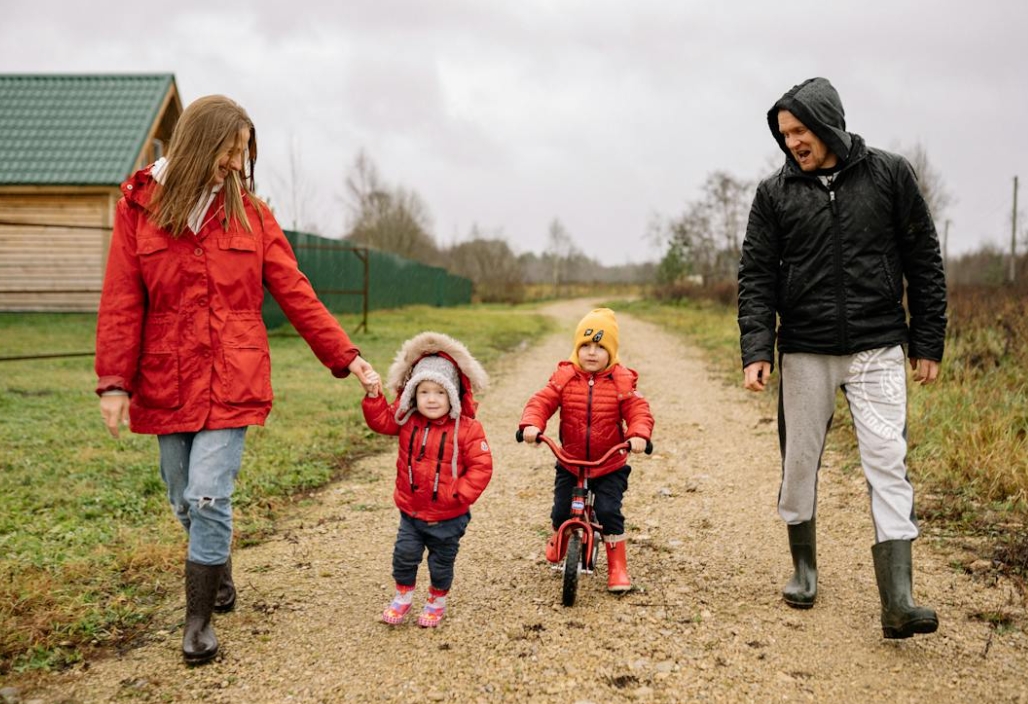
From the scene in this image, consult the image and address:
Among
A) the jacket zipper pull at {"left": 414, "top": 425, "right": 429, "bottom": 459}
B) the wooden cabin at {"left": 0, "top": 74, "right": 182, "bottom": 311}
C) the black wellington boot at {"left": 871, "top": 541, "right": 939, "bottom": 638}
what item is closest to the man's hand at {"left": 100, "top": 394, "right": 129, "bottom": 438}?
the jacket zipper pull at {"left": 414, "top": 425, "right": 429, "bottom": 459}

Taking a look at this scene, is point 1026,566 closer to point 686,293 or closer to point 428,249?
point 686,293

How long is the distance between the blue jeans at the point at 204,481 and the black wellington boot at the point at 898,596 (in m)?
2.54

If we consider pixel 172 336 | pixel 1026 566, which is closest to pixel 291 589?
pixel 172 336

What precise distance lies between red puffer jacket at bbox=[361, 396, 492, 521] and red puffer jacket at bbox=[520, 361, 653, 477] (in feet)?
1.39

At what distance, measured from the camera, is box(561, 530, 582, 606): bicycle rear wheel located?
11.4 ft

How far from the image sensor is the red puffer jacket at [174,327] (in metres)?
2.97

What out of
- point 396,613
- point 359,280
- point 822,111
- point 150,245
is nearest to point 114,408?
point 150,245

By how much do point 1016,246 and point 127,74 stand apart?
121 ft

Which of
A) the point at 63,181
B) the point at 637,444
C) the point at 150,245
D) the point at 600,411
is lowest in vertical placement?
the point at 637,444

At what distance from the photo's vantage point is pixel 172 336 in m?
3.01

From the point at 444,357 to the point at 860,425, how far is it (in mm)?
1754

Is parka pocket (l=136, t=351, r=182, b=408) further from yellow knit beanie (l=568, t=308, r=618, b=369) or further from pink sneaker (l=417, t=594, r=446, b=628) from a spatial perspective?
yellow knit beanie (l=568, t=308, r=618, b=369)

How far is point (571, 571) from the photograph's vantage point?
11.4ft

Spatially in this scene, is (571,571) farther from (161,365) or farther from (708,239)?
(708,239)
